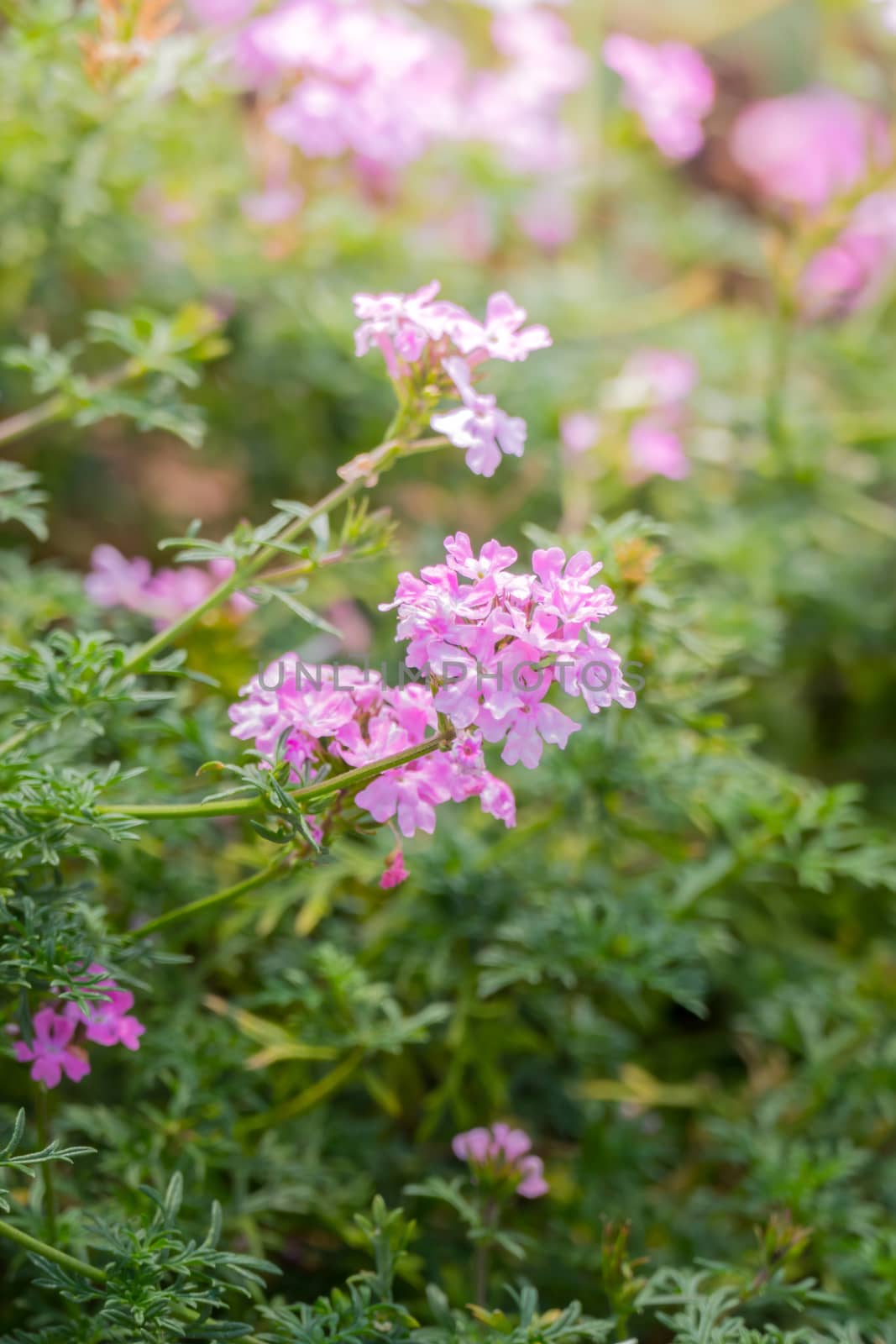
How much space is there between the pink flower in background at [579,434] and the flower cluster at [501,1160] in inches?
35.7

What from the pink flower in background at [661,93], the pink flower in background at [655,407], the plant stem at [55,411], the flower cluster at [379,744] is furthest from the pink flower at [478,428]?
the pink flower in background at [661,93]

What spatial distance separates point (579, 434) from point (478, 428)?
0.85m

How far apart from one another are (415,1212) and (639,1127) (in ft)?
0.84

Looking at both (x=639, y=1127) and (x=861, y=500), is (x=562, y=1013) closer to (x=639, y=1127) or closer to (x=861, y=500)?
(x=639, y=1127)

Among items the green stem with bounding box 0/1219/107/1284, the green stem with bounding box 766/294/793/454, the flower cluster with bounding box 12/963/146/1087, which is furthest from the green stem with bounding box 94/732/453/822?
the green stem with bounding box 766/294/793/454

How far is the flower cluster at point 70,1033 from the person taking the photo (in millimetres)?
792

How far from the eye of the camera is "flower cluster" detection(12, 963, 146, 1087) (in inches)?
31.2

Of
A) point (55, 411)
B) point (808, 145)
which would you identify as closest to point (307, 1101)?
point (55, 411)

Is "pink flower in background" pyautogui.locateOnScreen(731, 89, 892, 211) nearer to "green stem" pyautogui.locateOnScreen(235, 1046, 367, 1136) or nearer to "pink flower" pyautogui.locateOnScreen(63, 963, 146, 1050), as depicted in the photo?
"green stem" pyautogui.locateOnScreen(235, 1046, 367, 1136)

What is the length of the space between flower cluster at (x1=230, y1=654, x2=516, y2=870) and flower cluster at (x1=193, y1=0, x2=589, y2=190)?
95 centimetres

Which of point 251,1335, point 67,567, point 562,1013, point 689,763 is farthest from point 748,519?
point 251,1335

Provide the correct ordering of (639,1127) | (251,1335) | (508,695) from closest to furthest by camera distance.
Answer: (508,695) → (251,1335) → (639,1127)

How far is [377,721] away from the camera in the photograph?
71cm

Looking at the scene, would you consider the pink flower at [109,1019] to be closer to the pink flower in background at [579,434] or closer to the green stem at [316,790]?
the green stem at [316,790]
